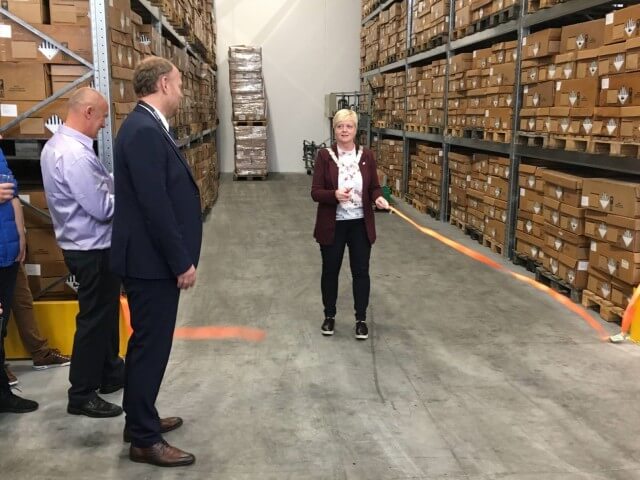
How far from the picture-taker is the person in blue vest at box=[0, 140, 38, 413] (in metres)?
3.38

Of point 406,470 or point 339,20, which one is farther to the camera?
point 339,20

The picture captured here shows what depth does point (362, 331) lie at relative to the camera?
490 cm

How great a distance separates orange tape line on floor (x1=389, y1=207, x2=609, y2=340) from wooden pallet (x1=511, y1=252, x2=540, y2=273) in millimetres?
207

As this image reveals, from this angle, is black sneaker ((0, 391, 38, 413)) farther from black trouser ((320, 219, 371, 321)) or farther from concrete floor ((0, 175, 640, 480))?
black trouser ((320, 219, 371, 321))

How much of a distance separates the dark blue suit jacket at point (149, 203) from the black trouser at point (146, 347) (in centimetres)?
9

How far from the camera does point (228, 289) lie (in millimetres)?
6367

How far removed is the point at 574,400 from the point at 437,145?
9.18 m

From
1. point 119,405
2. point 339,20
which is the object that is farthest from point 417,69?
point 119,405

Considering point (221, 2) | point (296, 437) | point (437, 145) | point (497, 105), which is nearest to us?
point (296, 437)

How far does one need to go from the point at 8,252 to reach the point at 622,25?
16.7 ft

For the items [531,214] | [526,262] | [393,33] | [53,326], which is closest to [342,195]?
[53,326]

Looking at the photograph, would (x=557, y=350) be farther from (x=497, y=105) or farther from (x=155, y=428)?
(x=497, y=105)

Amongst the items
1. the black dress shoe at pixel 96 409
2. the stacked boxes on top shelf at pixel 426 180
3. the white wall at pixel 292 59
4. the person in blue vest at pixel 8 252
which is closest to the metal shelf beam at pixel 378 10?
the white wall at pixel 292 59

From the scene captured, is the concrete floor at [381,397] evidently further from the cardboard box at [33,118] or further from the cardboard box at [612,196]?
the cardboard box at [33,118]
